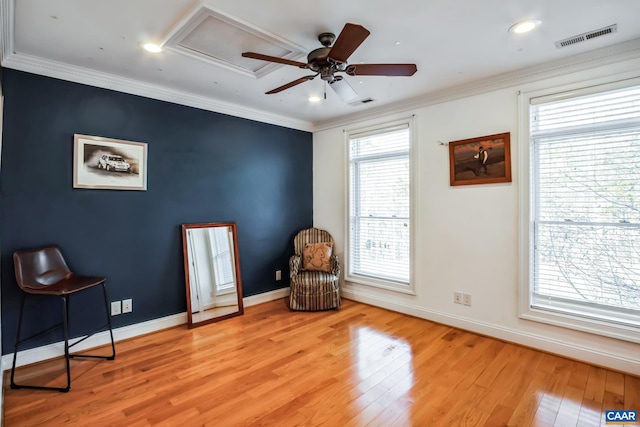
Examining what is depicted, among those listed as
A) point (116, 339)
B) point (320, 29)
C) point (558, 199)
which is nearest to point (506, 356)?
point (558, 199)

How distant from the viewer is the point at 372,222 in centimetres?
441

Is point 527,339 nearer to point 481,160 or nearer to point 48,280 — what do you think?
point 481,160

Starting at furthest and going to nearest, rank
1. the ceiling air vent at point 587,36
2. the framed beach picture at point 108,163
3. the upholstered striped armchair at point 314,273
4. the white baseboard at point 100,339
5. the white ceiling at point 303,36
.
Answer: the upholstered striped armchair at point 314,273 → the framed beach picture at point 108,163 → the white baseboard at point 100,339 → the ceiling air vent at point 587,36 → the white ceiling at point 303,36

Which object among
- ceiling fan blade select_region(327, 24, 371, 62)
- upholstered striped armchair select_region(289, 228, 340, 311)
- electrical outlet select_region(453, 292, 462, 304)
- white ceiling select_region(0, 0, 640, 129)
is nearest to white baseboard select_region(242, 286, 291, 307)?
upholstered striped armchair select_region(289, 228, 340, 311)

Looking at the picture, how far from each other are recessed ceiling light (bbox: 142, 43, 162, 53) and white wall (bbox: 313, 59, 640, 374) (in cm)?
264

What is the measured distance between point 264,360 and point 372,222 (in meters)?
2.32

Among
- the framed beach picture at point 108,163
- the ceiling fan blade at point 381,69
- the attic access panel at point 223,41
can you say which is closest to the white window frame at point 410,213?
the ceiling fan blade at point 381,69

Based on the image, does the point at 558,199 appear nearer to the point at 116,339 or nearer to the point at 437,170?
the point at 437,170

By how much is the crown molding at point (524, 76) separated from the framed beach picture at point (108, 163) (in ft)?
9.25

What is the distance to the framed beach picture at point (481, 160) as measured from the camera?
317 cm

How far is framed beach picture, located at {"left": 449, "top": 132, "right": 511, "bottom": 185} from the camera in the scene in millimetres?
3174

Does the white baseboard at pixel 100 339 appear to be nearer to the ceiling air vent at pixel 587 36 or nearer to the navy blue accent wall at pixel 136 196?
the navy blue accent wall at pixel 136 196

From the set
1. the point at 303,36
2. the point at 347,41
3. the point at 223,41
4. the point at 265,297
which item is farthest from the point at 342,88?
the point at 265,297

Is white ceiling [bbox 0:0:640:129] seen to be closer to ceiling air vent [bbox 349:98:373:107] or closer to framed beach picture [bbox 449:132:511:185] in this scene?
ceiling air vent [bbox 349:98:373:107]
